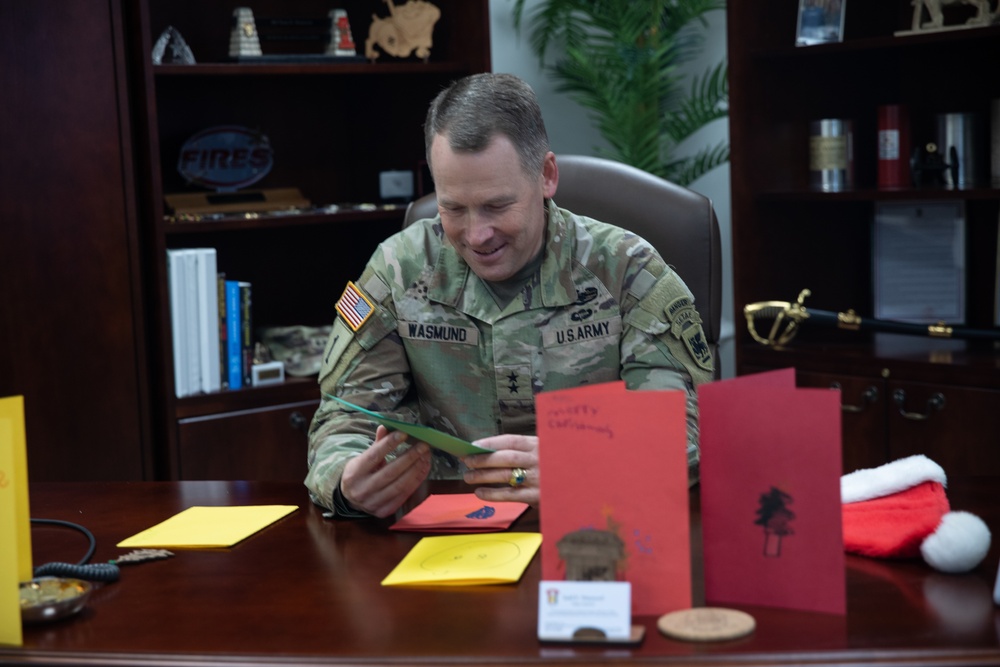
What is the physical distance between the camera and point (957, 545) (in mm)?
1120

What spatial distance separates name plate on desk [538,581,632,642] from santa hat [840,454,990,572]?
0.85ft

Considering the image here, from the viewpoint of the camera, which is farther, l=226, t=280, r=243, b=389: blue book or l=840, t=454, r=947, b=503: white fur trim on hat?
l=226, t=280, r=243, b=389: blue book

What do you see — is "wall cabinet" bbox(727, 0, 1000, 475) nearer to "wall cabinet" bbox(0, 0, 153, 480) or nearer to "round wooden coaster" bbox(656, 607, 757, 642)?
"wall cabinet" bbox(0, 0, 153, 480)

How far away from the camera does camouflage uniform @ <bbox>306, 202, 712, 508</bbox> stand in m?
1.75

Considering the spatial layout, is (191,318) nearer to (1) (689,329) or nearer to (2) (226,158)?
(2) (226,158)

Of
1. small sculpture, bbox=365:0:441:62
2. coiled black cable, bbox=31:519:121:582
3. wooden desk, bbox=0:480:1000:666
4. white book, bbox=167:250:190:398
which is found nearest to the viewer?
wooden desk, bbox=0:480:1000:666

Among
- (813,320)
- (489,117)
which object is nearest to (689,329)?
(489,117)

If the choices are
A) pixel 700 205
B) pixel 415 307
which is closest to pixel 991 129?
pixel 700 205

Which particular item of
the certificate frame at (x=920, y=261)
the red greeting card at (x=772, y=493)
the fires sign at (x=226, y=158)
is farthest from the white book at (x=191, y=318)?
the red greeting card at (x=772, y=493)

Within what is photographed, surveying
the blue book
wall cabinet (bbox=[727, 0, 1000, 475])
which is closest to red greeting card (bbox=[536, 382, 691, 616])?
wall cabinet (bbox=[727, 0, 1000, 475])

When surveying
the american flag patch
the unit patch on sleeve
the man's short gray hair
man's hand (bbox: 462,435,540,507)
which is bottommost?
man's hand (bbox: 462,435,540,507)

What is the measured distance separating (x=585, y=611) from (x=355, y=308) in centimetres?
86

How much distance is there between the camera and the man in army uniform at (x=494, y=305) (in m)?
1.65

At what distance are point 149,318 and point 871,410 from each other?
173 cm
